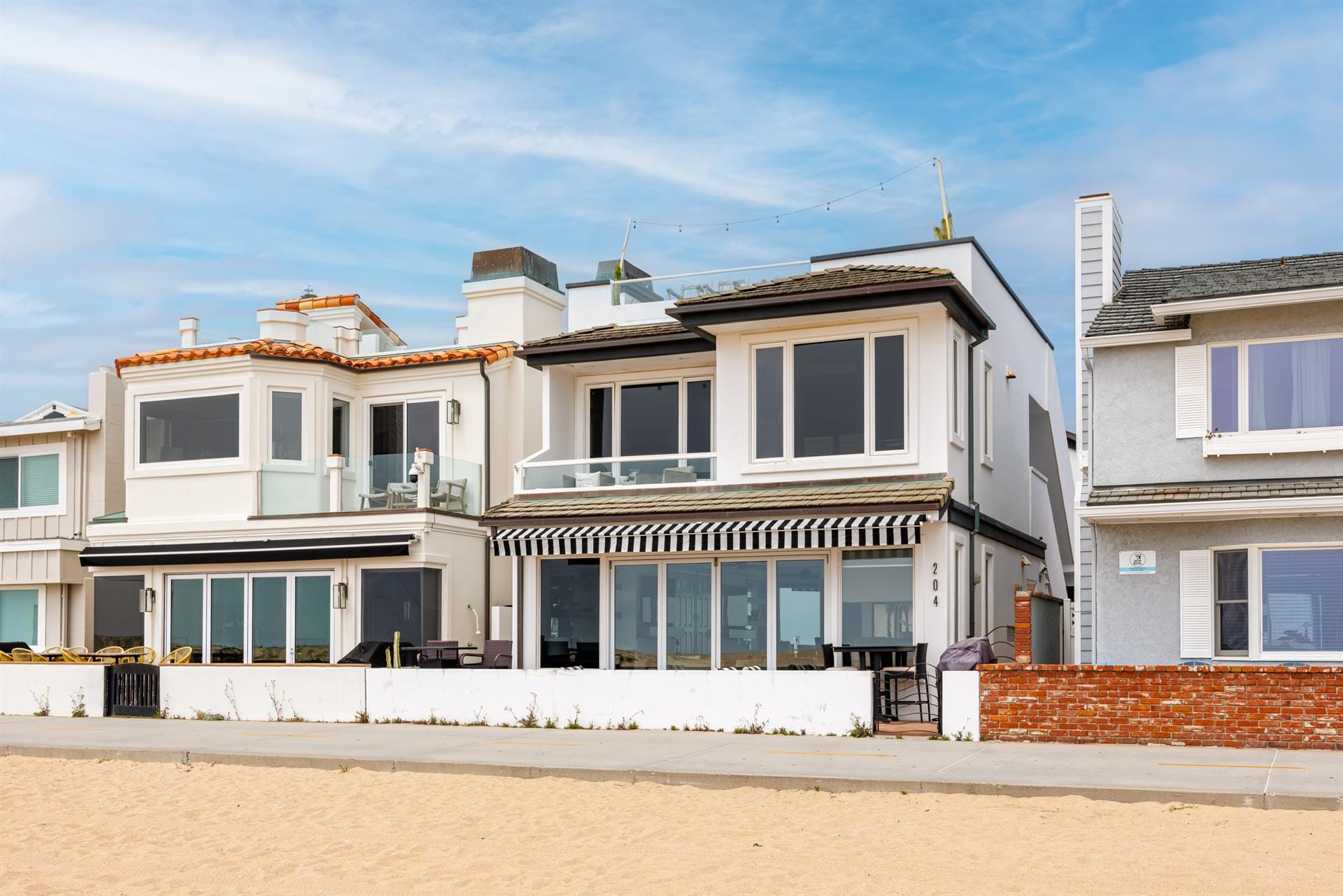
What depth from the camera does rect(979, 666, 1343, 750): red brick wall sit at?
1568 cm

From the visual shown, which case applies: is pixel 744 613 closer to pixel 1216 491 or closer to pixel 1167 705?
pixel 1216 491

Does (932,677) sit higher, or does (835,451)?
(835,451)

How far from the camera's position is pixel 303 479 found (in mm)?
27266

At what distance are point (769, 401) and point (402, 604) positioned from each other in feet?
27.2

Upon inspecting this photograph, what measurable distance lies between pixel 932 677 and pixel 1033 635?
183 cm

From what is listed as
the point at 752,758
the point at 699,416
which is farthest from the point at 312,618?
the point at 752,758

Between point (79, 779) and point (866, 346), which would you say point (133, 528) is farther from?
point (866, 346)

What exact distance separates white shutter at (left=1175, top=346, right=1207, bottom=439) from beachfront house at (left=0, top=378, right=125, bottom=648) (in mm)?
22065

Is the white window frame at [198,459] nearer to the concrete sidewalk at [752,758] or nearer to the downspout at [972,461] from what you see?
the concrete sidewalk at [752,758]

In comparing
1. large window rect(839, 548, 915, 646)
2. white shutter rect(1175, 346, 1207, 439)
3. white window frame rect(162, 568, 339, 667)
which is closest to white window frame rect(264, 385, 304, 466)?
white window frame rect(162, 568, 339, 667)

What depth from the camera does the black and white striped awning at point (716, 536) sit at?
2019 centimetres

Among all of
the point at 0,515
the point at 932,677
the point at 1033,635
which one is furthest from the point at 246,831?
the point at 0,515

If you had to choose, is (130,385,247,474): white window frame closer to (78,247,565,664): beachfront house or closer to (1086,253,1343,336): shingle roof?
(78,247,565,664): beachfront house

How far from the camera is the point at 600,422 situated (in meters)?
26.0
